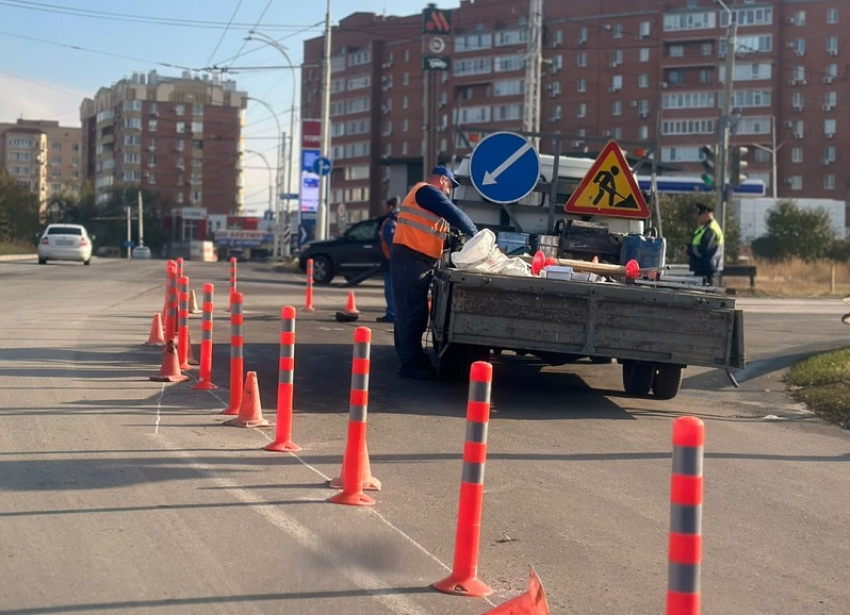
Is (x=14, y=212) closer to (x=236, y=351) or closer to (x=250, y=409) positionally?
(x=236, y=351)

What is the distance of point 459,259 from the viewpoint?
9586mm

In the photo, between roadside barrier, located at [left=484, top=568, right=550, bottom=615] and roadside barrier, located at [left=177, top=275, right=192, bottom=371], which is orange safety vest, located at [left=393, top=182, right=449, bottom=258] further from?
roadside barrier, located at [left=484, top=568, right=550, bottom=615]

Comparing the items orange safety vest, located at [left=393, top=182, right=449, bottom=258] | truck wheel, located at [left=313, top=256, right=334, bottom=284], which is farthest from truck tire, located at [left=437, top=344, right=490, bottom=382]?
truck wheel, located at [left=313, top=256, right=334, bottom=284]

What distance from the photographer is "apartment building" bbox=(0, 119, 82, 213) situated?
598 ft

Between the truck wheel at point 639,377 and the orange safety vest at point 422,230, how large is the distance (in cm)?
220

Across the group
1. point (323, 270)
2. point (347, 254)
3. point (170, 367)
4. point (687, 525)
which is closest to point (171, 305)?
point (170, 367)

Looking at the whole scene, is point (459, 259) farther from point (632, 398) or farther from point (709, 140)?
point (709, 140)

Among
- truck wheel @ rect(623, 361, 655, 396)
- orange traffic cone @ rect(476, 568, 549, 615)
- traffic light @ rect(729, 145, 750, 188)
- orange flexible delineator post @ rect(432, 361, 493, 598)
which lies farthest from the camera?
traffic light @ rect(729, 145, 750, 188)

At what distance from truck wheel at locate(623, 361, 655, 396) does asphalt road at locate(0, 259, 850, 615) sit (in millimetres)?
197

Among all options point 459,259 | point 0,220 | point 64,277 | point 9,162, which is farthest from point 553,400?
point 9,162

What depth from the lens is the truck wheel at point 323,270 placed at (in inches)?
1190

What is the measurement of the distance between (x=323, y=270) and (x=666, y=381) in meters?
20.4

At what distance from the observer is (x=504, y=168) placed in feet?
38.5

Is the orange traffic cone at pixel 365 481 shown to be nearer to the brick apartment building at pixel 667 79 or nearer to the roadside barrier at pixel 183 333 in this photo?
the roadside barrier at pixel 183 333
